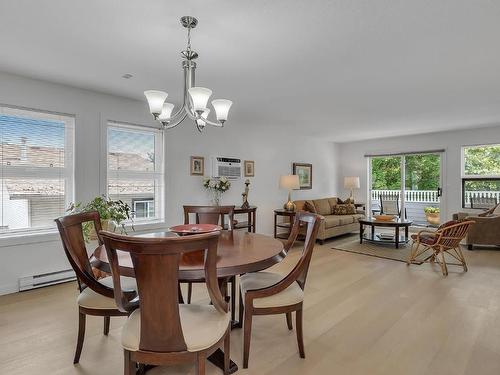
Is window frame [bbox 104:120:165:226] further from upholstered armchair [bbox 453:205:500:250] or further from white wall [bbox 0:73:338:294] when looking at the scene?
upholstered armchair [bbox 453:205:500:250]

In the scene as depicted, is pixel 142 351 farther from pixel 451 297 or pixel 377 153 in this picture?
pixel 377 153

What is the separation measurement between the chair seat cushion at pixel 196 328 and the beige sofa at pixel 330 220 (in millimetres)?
4227

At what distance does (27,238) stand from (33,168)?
2.55ft

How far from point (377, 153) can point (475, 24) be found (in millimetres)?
5671

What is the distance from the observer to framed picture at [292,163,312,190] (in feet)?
22.1

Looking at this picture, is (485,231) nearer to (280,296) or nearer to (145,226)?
(280,296)

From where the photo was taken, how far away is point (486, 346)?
6.97 feet

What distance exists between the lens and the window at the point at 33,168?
3176mm

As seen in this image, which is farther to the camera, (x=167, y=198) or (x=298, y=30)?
(x=167, y=198)

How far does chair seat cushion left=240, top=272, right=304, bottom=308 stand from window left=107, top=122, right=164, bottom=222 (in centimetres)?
254

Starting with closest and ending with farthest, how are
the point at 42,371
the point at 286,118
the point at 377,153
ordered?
the point at 42,371
the point at 286,118
the point at 377,153

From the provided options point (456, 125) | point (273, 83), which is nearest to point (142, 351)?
point (273, 83)

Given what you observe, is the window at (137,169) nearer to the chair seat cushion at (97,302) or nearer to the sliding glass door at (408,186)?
the chair seat cushion at (97,302)

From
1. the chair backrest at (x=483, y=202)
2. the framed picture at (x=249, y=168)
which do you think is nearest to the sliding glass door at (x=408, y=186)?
the chair backrest at (x=483, y=202)
